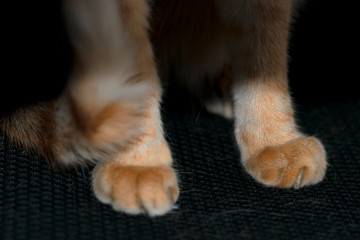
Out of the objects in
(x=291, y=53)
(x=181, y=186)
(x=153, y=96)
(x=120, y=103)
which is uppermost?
(x=120, y=103)

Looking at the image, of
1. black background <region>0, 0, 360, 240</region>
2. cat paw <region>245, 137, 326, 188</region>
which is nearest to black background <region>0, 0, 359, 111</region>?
black background <region>0, 0, 360, 240</region>

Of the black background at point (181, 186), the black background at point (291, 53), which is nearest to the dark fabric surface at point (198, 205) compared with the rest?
the black background at point (181, 186)

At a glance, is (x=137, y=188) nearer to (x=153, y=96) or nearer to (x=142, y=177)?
(x=142, y=177)

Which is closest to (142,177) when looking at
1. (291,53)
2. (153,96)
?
(153,96)

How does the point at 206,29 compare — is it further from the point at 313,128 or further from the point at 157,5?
the point at 313,128

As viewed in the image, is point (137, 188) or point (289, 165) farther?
point (289, 165)

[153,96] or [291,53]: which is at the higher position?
[153,96]

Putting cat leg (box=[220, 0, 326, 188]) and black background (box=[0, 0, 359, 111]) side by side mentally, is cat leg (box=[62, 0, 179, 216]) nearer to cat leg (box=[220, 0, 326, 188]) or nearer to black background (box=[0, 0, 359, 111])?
black background (box=[0, 0, 359, 111])
